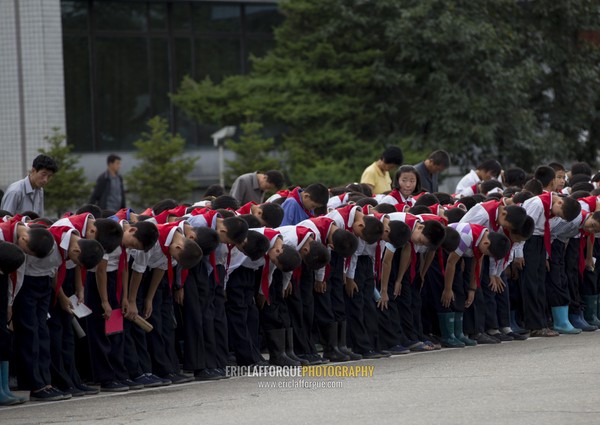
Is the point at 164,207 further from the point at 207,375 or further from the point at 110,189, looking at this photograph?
the point at 110,189

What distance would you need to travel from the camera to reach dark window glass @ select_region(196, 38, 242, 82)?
28594 mm

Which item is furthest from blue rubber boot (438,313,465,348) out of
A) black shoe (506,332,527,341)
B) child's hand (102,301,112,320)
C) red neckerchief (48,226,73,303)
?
red neckerchief (48,226,73,303)

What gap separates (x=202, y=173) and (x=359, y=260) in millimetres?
15619

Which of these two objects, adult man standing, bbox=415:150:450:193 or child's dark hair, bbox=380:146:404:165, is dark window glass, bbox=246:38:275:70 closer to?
adult man standing, bbox=415:150:450:193

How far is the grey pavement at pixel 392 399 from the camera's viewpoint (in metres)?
8.98

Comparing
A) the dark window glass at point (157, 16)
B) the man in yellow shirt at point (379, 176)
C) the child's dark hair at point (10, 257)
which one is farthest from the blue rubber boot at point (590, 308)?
the dark window glass at point (157, 16)

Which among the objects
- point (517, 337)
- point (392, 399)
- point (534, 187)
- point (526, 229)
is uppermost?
point (534, 187)

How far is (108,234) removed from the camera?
10.9 meters

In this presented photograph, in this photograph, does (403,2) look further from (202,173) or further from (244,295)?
(244,295)

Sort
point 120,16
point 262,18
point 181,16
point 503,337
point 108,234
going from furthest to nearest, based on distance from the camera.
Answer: point 262,18 → point 181,16 → point 120,16 → point 503,337 → point 108,234

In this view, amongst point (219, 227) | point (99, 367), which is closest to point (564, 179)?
A: point (219, 227)

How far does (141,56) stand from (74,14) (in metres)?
1.75

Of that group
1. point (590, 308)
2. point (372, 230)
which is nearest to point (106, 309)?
point (372, 230)

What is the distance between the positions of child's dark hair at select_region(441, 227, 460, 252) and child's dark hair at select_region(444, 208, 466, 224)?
2.18 feet
